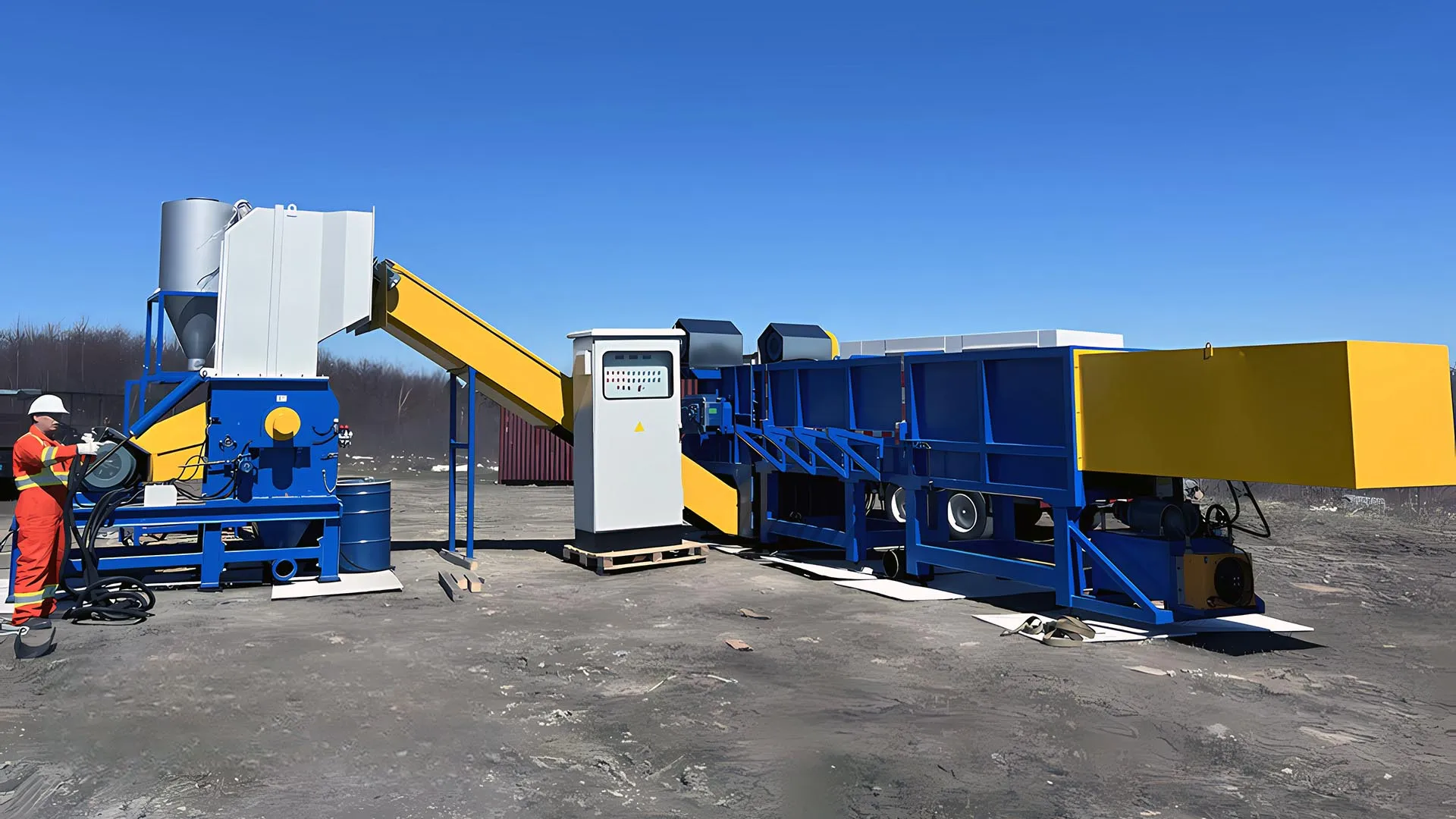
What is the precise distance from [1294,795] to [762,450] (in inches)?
309

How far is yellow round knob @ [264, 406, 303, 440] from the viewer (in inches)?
381

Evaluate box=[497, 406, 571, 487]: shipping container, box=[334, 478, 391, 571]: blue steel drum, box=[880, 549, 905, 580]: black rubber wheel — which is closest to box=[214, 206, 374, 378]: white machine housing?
box=[334, 478, 391, 571]: blue steel drum

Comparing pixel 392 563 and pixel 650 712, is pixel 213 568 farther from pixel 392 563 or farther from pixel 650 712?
pixel 650 712

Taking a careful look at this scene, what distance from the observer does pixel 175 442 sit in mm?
10711

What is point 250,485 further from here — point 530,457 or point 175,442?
point 530,457

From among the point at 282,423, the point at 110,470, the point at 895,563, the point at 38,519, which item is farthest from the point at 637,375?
the point at 38,519

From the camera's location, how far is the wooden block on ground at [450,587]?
9250 mm

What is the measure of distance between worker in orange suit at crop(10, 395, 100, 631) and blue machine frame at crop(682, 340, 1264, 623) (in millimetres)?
6942

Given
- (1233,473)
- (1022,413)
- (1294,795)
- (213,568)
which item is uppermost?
(1022,413)

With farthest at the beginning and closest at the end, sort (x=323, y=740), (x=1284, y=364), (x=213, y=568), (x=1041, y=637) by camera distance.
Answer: (x=213, y=568) → (x=1041, y=637) → (x=1284, y=364) → (x=323, y=740)

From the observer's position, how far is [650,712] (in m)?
5.64

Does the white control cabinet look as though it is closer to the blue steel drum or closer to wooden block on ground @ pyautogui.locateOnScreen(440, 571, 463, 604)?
wooden block on ground @ pyautogui.locateOnScreen(440, 571, 463, 604)

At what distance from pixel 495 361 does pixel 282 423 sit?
2731 mm

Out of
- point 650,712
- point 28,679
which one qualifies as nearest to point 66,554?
point 28,679
